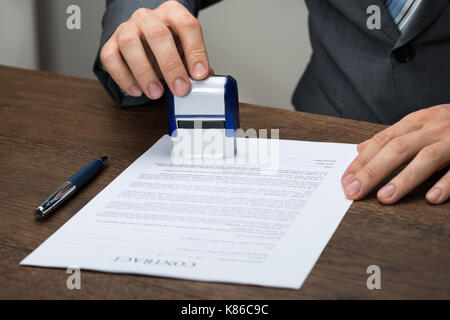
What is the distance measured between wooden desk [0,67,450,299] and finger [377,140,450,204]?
0.01 m

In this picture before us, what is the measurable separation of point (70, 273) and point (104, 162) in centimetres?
25

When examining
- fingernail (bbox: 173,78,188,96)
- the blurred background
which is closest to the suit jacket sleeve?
fingernail (bbox: 173,78,188,96)

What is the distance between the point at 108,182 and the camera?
0.72 metres

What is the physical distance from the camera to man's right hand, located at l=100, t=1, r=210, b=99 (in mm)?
760

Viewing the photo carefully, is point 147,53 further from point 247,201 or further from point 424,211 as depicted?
point 424,211

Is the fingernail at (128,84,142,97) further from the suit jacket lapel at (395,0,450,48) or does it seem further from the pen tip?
the suit jacket lapel at (395,0,450,48)

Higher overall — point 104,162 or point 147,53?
point 147,53

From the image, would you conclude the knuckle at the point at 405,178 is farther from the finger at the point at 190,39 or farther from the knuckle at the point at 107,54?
the knuckle at the point at 107,54

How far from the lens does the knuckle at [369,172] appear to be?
2.17 ft

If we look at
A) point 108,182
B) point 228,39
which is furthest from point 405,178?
point 228,39

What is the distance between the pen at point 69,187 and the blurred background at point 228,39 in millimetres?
1389

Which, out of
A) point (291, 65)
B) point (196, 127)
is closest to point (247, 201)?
point (196, 127)

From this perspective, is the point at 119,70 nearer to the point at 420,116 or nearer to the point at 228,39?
the point at 420,116

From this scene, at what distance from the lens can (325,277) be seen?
1.71 feet
